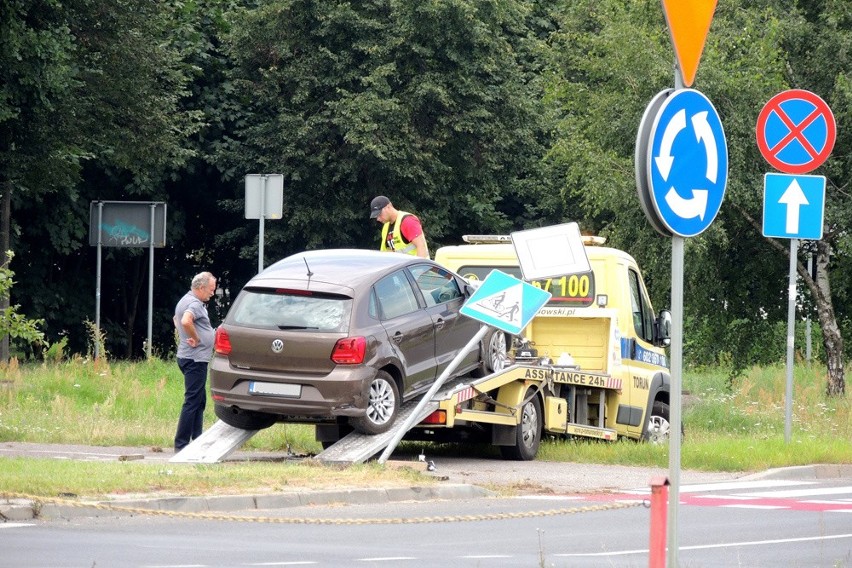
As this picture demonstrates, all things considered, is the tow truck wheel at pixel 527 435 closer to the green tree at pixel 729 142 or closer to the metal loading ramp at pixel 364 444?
the metal loading ramp at pixel 364 444

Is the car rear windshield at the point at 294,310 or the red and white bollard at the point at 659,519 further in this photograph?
the car rear windshield at the point at 294,310

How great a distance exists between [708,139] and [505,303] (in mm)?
8454

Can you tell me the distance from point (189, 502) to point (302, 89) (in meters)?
30.3

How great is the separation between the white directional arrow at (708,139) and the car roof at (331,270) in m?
8.28

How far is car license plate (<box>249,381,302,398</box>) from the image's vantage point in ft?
49.2

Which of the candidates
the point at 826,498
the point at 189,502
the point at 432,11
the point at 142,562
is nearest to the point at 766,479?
the point at 826,498

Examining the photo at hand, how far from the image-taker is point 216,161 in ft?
138

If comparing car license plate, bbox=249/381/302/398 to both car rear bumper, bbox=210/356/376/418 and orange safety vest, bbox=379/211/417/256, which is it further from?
orange safety vest, bbox=379/211/417/256

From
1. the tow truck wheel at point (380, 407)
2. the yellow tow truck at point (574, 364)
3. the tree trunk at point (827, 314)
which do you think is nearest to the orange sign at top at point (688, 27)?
the tow truck wheel at point (380, 407)

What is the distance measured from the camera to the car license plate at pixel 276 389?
1499 centimetres

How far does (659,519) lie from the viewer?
6.22 metres

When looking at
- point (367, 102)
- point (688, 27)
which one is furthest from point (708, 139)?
point (367, 102)

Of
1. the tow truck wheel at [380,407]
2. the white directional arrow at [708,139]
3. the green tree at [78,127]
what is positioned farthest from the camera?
the green tree at [78,127]

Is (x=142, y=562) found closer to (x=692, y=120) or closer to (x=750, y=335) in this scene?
(x=692, y=120)
